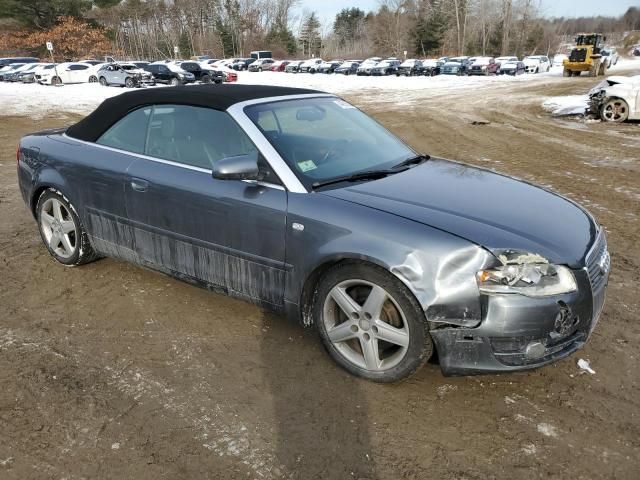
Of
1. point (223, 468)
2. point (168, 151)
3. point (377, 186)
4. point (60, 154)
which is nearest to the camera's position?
point (223, 468)

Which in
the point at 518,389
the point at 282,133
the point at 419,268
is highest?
the point at 282,133

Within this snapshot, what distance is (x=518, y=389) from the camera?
2924 mm

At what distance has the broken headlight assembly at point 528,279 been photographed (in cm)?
253

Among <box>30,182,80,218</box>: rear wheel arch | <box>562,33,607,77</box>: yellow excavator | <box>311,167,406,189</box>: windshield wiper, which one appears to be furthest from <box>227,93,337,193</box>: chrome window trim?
<box>562,33,607,77</box>: yellow excavator

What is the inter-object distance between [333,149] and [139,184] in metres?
1.40

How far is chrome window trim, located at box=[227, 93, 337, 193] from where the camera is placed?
3.09m

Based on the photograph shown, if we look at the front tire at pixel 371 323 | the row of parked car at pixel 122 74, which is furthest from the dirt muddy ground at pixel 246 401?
the row of parked car at pixel 122 74

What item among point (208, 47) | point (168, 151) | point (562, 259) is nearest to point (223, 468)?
point (562, 259)

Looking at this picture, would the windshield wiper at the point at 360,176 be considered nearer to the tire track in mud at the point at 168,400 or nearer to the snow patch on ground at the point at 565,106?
the tire track in mud at the point at 168,400

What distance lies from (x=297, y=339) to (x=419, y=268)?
46.7 inches

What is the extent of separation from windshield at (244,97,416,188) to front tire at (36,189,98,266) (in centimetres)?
196

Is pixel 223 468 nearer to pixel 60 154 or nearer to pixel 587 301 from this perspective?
pixel 587 301

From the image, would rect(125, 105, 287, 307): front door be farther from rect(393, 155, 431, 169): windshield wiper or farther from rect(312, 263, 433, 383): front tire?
rect(393, 155, 431, 169): windshield wiper

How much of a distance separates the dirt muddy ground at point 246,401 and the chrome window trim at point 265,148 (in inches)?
41.6
